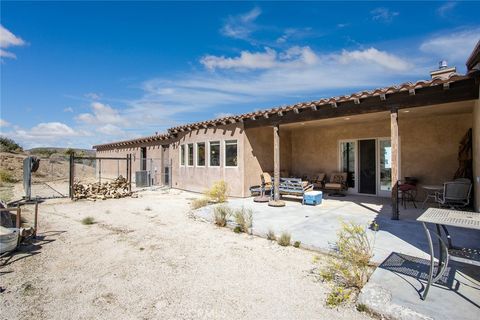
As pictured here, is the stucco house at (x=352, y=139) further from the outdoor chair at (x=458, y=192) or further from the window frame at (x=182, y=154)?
the outdoor chair at (x=458, y=192)

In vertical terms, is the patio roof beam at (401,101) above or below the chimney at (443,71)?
below

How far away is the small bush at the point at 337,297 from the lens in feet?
9.40

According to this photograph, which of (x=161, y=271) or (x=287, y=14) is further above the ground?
(x=287, y=14)

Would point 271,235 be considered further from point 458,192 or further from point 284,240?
point 458,192

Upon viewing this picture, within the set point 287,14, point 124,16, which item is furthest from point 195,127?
point 287,14

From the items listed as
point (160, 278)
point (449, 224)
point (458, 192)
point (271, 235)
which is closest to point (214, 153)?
point (271, 235)

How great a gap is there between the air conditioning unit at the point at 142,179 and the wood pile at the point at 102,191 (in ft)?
8.49

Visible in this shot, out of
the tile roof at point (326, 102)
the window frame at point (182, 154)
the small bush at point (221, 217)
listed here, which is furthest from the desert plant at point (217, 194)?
the window frame at point (182, 154)

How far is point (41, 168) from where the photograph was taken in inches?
936

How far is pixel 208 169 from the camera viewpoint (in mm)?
12055

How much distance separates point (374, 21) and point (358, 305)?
12.0m

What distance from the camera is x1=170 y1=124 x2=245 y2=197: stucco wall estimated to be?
1038 centimetres

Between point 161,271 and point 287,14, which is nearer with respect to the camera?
point 161,271

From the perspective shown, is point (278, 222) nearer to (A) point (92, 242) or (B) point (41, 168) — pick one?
(A) point (92, 242)
